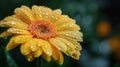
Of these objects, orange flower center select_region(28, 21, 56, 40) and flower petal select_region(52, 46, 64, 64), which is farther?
orange flower center select_region(28, 21, 56, 40)

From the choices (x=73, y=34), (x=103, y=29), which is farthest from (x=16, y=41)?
(x=103, y=29)

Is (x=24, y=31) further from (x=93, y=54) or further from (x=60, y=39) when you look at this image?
(x=93, y=54)

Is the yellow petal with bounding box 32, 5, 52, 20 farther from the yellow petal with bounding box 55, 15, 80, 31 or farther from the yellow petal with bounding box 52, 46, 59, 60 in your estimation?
the yellow petal with bounding box 52, 46, 59, 60

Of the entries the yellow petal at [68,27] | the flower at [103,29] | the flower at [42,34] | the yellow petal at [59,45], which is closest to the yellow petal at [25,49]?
the flower at [42,34]

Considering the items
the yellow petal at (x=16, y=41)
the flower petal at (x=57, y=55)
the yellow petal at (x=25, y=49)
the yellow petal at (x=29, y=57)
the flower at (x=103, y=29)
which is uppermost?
the yellow petal at (x=16, y=41)

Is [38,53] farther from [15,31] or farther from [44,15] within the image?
[44,15]

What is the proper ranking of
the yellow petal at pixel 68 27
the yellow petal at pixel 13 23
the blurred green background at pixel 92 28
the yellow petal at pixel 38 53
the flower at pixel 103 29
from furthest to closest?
the flower at pixel 103 29 < the blurred green background at pixel 92 28 < the yellow petal at pixel 68 27 < the yellow petal at pixel 13 23 < the yellow petal at pixel 38 53

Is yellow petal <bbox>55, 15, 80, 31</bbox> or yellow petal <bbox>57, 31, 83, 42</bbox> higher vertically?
yellow petal <bbox>55, 15, 80, 31</bbox>

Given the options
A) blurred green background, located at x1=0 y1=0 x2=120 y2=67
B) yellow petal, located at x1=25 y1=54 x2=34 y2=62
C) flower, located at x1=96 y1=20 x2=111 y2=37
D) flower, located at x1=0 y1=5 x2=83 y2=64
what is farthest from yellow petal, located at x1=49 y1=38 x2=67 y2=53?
Answer: flower, located at x1=96 y1=20 x2=111 y2=37

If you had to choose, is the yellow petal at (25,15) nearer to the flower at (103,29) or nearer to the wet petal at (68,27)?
the wet petal at (68,27)
